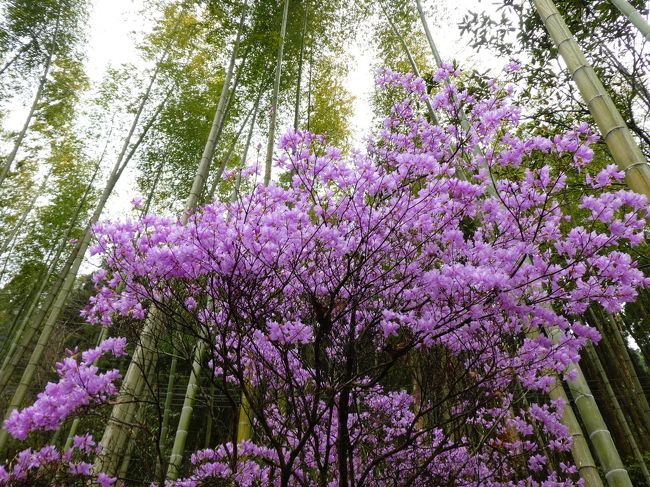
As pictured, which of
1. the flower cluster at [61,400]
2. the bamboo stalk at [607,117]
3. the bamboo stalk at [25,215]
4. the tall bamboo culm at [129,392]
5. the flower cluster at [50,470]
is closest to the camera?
the flower cluster at [61,400]

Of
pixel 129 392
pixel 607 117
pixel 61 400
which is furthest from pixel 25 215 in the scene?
pixel 607 117

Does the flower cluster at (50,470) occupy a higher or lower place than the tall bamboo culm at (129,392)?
lower

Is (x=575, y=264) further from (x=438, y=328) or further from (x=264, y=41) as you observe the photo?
(x=264, y=41)

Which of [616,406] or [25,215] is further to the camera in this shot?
[25,215]

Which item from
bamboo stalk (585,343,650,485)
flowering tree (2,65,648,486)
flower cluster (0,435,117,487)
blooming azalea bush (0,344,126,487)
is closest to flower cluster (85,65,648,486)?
flowering tree (2,65,648,486)

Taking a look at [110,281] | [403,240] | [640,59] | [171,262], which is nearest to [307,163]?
[403,240]

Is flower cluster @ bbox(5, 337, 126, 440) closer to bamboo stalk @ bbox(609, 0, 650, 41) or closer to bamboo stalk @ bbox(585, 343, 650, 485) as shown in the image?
bamboo stalk @ bbox(609, 0, 650, 41)

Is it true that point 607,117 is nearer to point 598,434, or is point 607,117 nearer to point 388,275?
point 388,275

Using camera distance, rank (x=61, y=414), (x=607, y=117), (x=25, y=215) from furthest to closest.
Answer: (x=25, y=215), (x=607, y=117), (x=61, y=414)

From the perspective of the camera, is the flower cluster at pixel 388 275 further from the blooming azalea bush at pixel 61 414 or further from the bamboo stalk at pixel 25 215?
the bamboo stalk at pixel 25 215

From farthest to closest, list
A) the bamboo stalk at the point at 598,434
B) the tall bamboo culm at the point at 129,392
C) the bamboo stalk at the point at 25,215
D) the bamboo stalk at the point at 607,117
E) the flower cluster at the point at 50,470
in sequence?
the bamboo stalk at the point at 25,215, the tall bamboo culm at the point at 129,392, the bamboo stalk at the point at 598,434, the flower cluster at the point at 50,470, the bamboo stalk at the point at 607,117

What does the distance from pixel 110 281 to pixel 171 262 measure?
2.16 ft

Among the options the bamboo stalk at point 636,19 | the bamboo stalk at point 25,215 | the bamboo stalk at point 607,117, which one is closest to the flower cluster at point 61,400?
the bamboo stalk at point 607,117

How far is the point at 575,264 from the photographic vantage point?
1.97m
